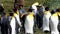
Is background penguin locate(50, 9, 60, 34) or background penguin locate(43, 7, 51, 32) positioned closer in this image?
background penguin locate(50, 9, 60, 34)

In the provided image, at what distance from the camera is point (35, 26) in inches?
578

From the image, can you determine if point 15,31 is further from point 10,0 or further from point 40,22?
point 10,0

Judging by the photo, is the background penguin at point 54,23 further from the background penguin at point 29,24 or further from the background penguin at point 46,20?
the background penguin at point 29,24

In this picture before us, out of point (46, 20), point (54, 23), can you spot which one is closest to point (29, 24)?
point (54, 23)

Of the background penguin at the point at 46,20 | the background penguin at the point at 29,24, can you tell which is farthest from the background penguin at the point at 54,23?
the background penguin at the point at 29,24

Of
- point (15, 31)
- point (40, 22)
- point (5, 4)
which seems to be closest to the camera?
point (15, 31)

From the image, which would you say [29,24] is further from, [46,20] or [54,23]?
[46,20]

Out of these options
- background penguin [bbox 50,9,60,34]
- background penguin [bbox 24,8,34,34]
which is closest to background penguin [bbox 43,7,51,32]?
background penguin [bbox 50,9,60,34]

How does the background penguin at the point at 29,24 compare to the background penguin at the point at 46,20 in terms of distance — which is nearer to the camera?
Answer: the background penguin at the point at 29,24

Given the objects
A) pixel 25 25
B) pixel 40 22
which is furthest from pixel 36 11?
pixel 25 25

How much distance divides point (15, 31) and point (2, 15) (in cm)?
83

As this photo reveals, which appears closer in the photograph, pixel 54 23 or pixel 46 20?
pixel 54 23

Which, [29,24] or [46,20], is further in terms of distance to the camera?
[46,20]

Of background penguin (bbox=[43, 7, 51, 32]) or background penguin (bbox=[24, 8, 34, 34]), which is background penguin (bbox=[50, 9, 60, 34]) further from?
background penguin (bbox=[24, 8, 34, 34])
